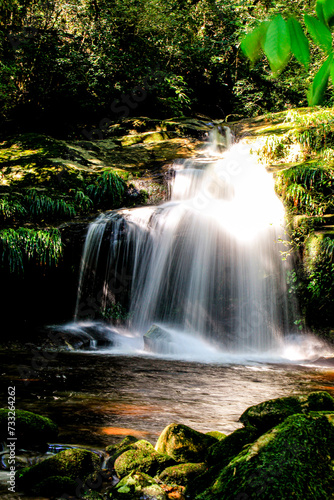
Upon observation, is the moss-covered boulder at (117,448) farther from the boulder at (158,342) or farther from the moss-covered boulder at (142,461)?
the boulder at (158,342)

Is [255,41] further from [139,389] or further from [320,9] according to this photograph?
[139,389]

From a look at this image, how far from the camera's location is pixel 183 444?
2.72m

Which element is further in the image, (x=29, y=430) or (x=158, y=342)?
(x=158, y=342)

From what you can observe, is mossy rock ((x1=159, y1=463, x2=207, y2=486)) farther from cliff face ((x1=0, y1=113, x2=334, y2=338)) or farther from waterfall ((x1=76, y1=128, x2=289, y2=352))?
cliff face ((x1=0, y1=113, x2=334, y2=338))

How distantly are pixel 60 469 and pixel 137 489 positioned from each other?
522 millimetres

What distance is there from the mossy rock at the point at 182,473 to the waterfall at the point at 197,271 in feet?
18.6

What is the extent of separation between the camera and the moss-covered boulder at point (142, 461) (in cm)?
253

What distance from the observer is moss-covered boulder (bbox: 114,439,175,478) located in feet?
8.29

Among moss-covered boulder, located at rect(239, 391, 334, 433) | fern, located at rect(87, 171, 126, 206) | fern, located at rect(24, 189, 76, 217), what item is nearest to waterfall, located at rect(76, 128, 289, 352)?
fern, located at rect(24, 189, 76, 217)

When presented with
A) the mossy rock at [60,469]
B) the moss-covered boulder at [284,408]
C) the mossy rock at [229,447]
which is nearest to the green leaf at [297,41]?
the mossy rock at [229,447]

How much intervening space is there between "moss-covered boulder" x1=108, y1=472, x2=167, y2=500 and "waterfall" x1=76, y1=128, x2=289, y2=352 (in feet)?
19.4

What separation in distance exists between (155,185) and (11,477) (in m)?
10.5

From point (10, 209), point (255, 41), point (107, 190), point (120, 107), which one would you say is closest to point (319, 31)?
point (255, 41)

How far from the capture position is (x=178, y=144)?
15.3 m
